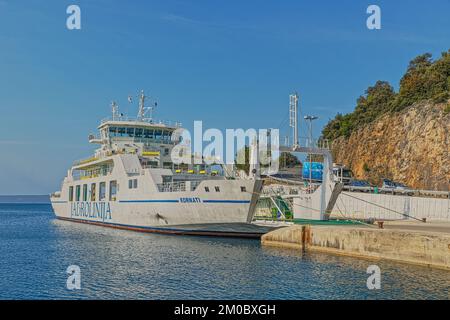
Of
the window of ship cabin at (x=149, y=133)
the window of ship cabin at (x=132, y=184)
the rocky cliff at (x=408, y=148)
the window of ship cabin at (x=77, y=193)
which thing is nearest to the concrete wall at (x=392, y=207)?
the rocky cliff at (x=408, y=148)

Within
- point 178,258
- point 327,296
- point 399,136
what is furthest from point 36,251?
point 399,136

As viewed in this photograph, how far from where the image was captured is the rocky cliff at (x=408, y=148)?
51750mm

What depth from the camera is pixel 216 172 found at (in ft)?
136

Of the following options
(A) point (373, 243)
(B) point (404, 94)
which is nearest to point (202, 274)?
(A) point (373, 243)

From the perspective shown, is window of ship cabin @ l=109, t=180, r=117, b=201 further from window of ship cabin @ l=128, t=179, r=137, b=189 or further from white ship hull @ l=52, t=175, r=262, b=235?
window of ship cabin @ l=128, t=179, r=137, b=189

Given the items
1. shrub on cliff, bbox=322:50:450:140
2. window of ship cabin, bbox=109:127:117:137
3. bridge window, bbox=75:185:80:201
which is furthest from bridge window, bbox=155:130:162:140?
shrub on cliff, bbox=322:50:450:140

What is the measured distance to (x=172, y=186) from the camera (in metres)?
36.8

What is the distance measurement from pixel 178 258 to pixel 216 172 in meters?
16.5

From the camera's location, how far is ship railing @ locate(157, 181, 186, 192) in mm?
36259

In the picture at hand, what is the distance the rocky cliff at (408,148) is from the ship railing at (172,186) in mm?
27761

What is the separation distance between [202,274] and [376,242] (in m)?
8.93

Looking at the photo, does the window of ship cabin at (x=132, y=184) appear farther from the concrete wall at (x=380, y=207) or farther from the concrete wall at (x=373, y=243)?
the concrete wall at (x=373, y=243)

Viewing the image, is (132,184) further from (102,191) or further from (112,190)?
(102,191)
